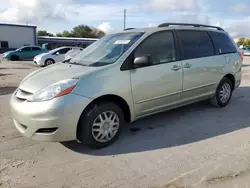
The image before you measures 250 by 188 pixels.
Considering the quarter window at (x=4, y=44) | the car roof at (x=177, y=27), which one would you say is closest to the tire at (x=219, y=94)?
the car roof at (x=177, y=27)

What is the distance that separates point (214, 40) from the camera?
Answer: 5523 mm

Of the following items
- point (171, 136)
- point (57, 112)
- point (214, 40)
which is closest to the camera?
point (57, 112)

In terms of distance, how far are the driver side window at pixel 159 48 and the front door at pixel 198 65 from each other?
0.26 m

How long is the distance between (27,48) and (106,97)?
22.9 metres

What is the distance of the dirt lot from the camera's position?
2977 mm

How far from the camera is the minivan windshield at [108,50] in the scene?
4.05m

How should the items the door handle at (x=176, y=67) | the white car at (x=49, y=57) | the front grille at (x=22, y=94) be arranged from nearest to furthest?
the front grille at (x=22, y=94), the door handle at (x=176, y=67), the white car at (x=49, y=57)

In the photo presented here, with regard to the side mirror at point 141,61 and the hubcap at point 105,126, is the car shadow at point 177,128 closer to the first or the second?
the hubcap at point 105,126

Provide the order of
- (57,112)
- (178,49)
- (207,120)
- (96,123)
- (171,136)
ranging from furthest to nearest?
1. (207,120)
2. (178,49)
3. (171,136)
4. (96,123)
5. (57,112)

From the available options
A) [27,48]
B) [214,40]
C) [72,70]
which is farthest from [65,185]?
[27,48]

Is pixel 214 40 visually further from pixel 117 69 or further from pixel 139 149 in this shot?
pixel 139 149

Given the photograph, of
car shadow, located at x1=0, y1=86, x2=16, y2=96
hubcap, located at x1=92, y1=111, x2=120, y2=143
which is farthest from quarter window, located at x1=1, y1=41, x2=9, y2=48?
hubcap, located at x1=92, y1=111, x2=120, y2=143

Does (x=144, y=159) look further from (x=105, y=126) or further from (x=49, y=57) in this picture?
(x=49, y=57)

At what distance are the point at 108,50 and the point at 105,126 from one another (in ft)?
4.29
